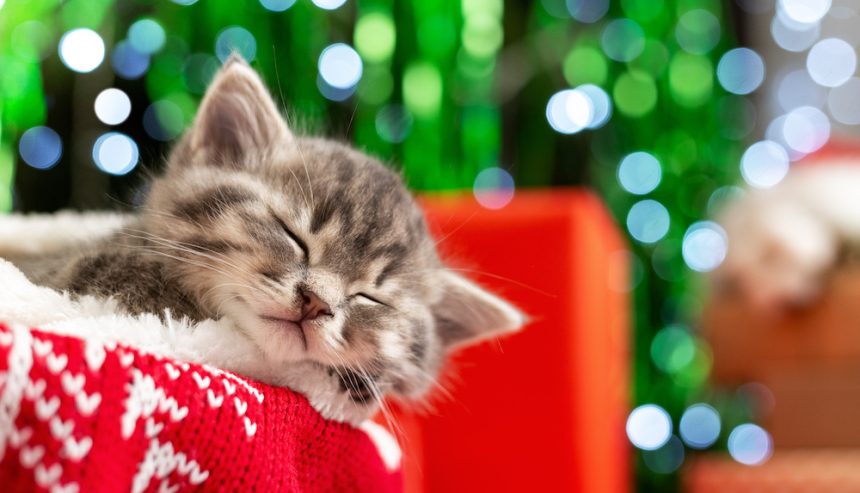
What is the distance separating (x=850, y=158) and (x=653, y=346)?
3.48ft

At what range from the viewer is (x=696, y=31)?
11.0 ft

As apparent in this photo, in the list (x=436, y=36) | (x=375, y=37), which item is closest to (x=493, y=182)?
(x=436, y=36)

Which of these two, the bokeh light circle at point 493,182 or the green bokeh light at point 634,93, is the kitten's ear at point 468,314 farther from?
the green bokeh light at point 634,93

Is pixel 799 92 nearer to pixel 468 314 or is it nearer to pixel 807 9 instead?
pixel 807 9

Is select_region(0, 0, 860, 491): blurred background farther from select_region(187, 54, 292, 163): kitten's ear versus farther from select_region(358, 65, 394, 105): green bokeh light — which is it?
select_region(187, 54, 292, 163): kitten's ear

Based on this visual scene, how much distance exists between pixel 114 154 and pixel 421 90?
99 cm

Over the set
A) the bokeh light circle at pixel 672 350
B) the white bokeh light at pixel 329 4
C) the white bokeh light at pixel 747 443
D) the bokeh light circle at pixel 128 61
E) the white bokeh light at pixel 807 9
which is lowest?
the white bokeh light at pixel 747 443

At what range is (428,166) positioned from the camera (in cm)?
245

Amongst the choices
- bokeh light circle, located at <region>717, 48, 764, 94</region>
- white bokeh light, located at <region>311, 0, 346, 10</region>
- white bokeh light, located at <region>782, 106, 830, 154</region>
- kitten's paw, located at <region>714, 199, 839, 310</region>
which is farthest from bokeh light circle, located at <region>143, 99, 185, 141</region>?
white bokeh light, located at <region>782, 106, 830, 154</region>

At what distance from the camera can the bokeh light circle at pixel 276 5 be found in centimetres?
236

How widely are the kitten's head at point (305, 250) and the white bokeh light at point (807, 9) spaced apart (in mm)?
3526

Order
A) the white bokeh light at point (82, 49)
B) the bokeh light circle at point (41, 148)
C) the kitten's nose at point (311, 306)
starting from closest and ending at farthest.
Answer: the kitten's nose at point (311, 306), the white bokeh light at point (82, 49), the bokeh light circle at point (41, 148)

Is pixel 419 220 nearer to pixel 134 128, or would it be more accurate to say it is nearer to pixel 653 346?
pixel 134 128

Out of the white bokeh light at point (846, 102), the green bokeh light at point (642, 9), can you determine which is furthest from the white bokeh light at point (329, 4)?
the white bokeh light at point (846, 102)
